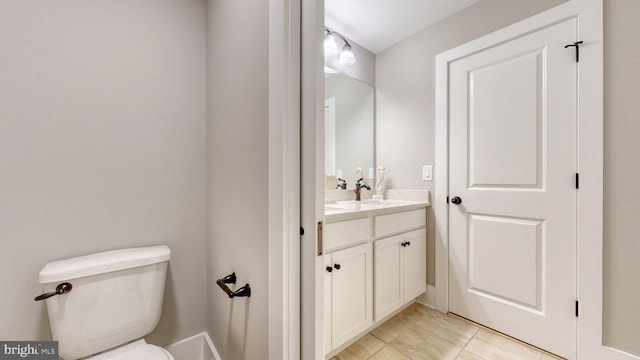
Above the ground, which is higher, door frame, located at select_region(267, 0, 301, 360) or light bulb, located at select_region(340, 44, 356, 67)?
light bulb, located at select_region(340, 44, 356, 67)

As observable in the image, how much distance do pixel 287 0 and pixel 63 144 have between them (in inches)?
46.9

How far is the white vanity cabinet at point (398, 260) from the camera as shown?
1528mm

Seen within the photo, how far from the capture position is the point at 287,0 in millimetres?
699

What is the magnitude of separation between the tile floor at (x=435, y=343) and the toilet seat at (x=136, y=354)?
0.93 meters

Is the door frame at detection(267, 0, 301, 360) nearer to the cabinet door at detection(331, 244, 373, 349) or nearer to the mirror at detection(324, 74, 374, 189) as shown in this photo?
the cabinet door at detection(331, 244, 373, 349)

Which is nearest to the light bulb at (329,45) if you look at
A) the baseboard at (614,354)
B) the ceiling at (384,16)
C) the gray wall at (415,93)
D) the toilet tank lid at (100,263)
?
the ceiling at (384,16)

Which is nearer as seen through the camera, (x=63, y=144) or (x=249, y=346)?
(x=249, y=346)

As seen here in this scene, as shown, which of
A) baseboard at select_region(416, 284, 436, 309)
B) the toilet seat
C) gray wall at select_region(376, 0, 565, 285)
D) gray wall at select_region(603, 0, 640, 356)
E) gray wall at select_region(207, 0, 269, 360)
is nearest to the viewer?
gray wall at select_region(207, 0, 269, 360)

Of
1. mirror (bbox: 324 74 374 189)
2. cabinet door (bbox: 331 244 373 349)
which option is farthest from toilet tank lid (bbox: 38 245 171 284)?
mirror (bbox: 324 74 374 189)

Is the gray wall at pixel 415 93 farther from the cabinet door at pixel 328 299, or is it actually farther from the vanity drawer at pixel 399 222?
the cabinet door at pixel 328 299

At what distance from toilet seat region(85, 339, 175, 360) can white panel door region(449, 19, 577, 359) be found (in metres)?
1.90

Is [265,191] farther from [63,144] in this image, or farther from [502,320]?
[502,320]

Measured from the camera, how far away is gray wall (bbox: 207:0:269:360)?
85 cm

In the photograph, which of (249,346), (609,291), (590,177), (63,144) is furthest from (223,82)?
(609,291)
